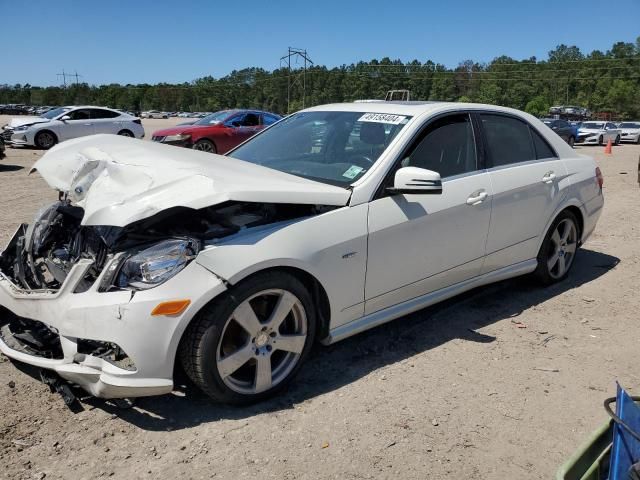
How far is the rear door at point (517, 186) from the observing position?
419 cm

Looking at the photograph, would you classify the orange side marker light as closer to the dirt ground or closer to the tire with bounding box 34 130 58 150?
the dirt ground

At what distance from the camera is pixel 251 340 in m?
2.91

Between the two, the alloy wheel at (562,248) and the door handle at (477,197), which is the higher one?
the door handle at (477,197)

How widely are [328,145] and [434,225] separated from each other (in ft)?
3.21

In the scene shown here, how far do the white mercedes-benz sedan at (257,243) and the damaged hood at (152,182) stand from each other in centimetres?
1

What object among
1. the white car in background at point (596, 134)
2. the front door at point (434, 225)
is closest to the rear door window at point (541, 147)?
the front door at point (434, 225)

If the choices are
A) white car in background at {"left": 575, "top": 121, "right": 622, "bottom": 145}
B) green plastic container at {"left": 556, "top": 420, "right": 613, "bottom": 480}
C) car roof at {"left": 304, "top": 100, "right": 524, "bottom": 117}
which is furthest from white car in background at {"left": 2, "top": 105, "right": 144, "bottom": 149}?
white car in background at {"left": 575, "top": 121, "right": 622, "bottom": 145}

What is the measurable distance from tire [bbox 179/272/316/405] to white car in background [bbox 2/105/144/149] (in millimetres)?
16100

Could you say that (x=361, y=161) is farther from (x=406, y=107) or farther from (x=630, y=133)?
(x=630, y=133)

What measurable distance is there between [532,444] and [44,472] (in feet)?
7.80

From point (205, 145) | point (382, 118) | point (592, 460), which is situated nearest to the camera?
point (592, 460)

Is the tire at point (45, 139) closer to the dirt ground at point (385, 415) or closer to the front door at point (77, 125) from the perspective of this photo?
the front door at point (77, 125)

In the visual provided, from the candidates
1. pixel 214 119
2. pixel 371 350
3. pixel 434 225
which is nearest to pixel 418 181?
pixel 434 225

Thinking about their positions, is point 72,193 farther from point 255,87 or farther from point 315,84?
point 255,87
